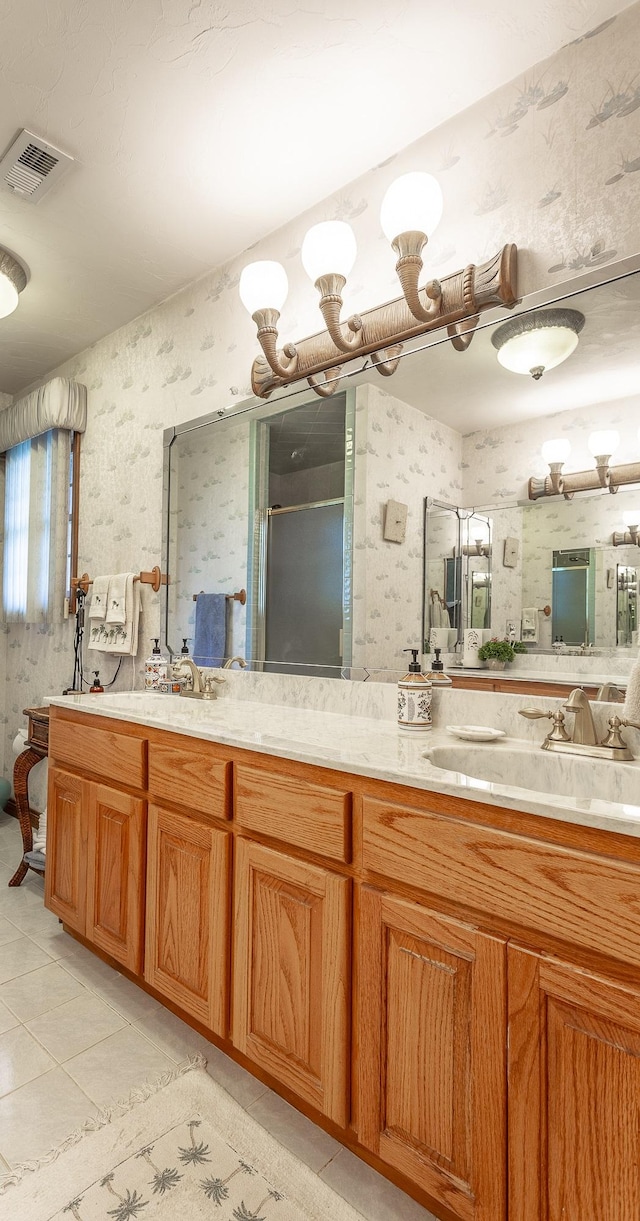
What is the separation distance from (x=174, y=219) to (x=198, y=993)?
7.96 ft

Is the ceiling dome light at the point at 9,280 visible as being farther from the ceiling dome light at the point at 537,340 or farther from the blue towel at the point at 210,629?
the ceiling dome light at the point at 537,340

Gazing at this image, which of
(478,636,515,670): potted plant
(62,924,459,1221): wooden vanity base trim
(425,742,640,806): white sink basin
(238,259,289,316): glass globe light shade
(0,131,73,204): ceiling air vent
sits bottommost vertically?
(62,924,459,1221): wooden vanity base trim

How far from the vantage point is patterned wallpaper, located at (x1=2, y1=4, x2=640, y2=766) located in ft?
4.45

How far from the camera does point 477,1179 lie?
980 millimetres

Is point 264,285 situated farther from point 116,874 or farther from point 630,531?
point 116,874

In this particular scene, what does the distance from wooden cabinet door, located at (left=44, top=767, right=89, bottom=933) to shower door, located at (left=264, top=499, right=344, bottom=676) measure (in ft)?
2.63

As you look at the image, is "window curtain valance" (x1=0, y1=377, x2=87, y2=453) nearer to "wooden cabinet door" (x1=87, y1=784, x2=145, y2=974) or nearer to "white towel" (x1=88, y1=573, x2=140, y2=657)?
"white towel" (x1=88, y1=573, x2=140, y2=657)

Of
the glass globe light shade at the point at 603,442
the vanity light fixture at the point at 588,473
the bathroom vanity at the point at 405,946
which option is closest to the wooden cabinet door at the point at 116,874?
the bathroom vanity at the point at 405,946

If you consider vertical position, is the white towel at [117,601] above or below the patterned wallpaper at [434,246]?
below

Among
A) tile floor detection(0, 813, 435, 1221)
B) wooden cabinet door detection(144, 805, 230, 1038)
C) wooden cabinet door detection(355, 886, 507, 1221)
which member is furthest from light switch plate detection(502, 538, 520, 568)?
tile floor detection(0, 813, 435, 1221)

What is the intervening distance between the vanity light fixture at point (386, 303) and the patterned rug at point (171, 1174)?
1.94 meters

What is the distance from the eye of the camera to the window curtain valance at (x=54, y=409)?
118 inches

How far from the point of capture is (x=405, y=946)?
3.59ft

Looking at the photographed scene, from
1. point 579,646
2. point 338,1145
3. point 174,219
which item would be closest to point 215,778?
point 338,1145
